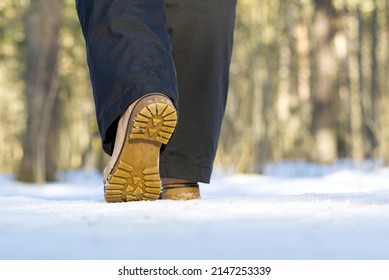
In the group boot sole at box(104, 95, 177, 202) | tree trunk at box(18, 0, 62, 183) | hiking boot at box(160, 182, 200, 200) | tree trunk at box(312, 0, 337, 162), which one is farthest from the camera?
tree trunk at box(312, 0, 337, 162)

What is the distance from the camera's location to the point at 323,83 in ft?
32.9

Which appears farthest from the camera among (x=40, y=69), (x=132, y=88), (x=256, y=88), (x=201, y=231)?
(x=256, y=88)

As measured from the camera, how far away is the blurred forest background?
22.9 feet

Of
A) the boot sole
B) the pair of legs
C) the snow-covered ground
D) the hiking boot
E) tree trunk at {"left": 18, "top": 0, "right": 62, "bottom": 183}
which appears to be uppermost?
tree trunk at {"left": 18, "top": 0, "right": 62, "bottom": 183}

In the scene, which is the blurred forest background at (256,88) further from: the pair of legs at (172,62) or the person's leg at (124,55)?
the person's leg at (124,55)

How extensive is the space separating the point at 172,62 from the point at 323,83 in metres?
8.36

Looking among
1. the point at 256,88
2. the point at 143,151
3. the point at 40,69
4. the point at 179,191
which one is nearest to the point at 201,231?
the point at 143,151

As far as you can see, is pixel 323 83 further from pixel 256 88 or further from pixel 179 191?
pixel 179 191

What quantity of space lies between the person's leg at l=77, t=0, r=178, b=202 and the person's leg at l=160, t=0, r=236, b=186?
0.55 feet

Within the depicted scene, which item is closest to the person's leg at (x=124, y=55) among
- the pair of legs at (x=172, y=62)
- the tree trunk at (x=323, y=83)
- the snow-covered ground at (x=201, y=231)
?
the pair of legs at (x=172, y=62)

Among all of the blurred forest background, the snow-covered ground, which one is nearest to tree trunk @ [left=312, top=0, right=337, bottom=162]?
the blurred forest background

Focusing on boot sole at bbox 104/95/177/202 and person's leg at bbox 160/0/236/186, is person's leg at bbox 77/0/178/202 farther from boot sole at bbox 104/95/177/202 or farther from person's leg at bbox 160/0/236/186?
person's leg at bbox 160/0/236/186
